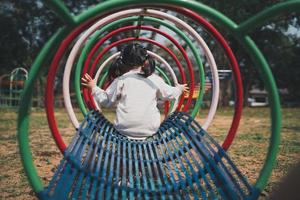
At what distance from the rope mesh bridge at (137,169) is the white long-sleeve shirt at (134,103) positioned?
83mm

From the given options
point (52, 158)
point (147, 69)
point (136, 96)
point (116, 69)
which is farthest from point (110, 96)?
point (52, 158)

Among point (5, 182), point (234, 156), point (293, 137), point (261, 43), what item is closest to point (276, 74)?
point (261, 43)

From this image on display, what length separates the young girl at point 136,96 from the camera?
325 cm

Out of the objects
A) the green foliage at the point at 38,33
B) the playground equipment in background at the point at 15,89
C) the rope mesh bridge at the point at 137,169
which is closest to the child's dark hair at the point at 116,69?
the rope mesh bridge at the point at 137,169

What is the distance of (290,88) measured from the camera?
36.4 m

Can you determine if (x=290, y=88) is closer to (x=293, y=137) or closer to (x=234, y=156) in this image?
(x=293, y=137)

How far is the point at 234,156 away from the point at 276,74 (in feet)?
103

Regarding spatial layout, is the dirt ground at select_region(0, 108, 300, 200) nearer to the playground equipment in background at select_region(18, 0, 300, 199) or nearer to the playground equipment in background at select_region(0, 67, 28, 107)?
the playground equipment in background at select_region(18, 0, 300, 199)

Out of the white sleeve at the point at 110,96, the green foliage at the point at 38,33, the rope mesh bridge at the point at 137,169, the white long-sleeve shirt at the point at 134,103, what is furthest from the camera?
the green foliage at the point at 38,33

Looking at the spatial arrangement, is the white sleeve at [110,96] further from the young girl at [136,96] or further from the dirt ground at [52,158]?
the dirt ground at [52,158]

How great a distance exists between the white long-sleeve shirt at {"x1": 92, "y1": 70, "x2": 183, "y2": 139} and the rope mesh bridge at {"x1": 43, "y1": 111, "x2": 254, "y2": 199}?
8cm

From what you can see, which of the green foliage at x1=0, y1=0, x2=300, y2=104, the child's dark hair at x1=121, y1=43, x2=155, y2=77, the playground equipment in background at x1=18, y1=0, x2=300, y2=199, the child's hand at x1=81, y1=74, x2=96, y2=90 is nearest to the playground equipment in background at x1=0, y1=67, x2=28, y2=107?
the green foliage at x1=0, y1=0, x2=300, y2=104

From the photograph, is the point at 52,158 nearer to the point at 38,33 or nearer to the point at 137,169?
the point at 137,169

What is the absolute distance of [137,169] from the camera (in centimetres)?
265
